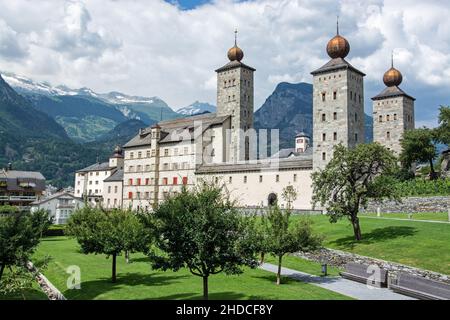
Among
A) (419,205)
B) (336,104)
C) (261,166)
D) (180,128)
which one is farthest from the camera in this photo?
(180,128)

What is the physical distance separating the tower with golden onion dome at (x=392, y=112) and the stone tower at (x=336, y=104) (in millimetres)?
21586

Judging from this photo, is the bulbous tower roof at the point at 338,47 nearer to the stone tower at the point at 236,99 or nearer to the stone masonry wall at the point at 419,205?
the stone tower at the point at 236,99

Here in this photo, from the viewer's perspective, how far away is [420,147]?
6606cm

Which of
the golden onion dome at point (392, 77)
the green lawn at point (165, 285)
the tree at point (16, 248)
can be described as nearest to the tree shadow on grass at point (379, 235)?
the green lawn at point (165, 285)

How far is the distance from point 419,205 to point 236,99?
43.4m

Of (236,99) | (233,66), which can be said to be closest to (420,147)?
(236,99)

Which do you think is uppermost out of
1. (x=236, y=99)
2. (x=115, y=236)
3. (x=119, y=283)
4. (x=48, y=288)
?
(x=236, y=99)

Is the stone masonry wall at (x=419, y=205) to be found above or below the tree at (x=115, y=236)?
above

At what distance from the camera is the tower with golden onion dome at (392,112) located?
277 ft

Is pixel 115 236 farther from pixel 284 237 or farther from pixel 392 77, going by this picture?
pixel 392 77

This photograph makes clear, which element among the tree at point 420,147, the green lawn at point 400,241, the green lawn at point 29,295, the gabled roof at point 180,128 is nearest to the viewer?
the green lawn at point 29,295

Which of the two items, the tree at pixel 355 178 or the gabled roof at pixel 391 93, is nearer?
the tree at pixel 355 178
